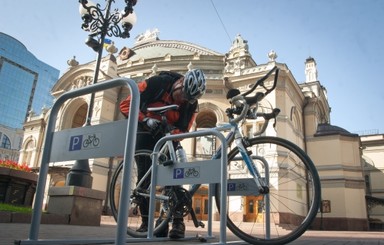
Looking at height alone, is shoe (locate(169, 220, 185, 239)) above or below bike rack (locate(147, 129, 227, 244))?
below

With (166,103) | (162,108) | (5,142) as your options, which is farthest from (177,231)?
(5,142)

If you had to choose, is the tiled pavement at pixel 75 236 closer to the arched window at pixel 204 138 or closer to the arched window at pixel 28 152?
the arched window at pixel 204 138

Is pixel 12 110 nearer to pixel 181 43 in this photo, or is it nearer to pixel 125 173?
pixel 181 43

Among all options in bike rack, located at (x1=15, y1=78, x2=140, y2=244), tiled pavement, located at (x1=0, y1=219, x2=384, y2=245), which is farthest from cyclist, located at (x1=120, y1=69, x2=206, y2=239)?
bike rack, located at (x1=15, y1=78, x2=140, y2=244)

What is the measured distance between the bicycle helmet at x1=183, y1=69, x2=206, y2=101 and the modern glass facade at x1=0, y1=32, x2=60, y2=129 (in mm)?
81305

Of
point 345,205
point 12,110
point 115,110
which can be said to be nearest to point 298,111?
point 345,205

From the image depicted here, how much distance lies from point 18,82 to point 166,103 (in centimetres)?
8924

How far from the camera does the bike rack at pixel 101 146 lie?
78.2 inches

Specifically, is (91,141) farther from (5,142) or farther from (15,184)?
(5,142)

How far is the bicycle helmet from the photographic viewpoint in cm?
369

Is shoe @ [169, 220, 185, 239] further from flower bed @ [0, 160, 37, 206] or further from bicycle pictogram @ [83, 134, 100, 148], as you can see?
flower bed @ [0, 160, 37, 206]

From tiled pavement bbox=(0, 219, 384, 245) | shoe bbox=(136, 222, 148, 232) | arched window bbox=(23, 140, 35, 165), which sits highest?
arched window bbox=(23, 140, 35, 165)

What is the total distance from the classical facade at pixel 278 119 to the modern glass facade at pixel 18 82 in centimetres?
5700

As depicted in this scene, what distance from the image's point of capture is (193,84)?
145 inches
